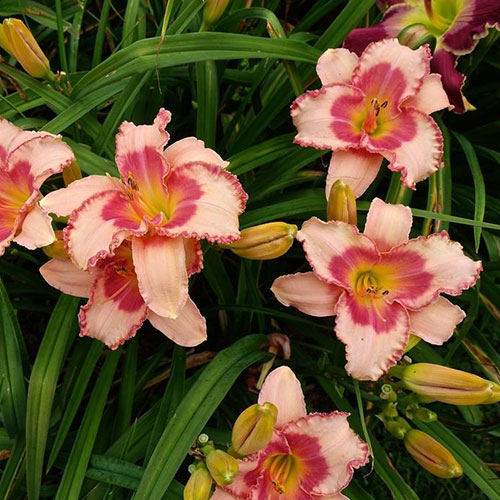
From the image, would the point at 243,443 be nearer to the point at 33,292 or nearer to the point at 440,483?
the point at 33,292

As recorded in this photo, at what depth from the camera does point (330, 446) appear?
877 millimetres

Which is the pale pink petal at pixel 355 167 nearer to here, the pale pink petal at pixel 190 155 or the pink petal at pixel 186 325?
the pale pink petal at pixel 190 155

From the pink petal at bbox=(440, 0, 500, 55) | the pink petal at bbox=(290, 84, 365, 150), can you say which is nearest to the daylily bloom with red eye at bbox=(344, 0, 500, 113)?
the pink petal at bbox=(440, 0, 500, 55)

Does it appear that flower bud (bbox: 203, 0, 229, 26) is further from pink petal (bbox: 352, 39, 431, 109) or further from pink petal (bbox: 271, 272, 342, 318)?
pink petal (bbox: 271, 272, 342, 318)

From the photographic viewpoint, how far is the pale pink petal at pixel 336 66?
101 centimetres

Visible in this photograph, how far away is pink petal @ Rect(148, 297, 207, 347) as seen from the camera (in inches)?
33.7

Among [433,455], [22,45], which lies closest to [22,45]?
[22,45]

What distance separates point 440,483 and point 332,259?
2.65 feet

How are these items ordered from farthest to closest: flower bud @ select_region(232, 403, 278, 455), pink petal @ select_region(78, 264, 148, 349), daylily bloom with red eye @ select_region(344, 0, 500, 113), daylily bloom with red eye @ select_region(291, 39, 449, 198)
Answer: daylily bloom with red eye @ select_region(344, 0, 500, 113)
daylily bloom with red eye @ select_region(291, 39, 449, 198)
pink petal @ select_region(78, 264, 148, 349)
flower bud @ select_region(232, 403, 278, 455)

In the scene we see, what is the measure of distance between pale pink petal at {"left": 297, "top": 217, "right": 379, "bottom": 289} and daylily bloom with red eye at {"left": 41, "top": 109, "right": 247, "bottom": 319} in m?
0.14

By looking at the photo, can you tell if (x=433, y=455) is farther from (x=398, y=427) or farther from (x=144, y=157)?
(x=144, y=157)

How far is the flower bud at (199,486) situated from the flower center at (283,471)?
4.7 inches

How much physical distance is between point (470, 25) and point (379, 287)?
0.52 meters

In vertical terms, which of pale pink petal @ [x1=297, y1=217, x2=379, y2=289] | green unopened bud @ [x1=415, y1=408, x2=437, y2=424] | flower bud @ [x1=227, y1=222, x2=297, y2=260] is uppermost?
flower bud @ [x1=227, y1=222, x2=297, y2=260]
